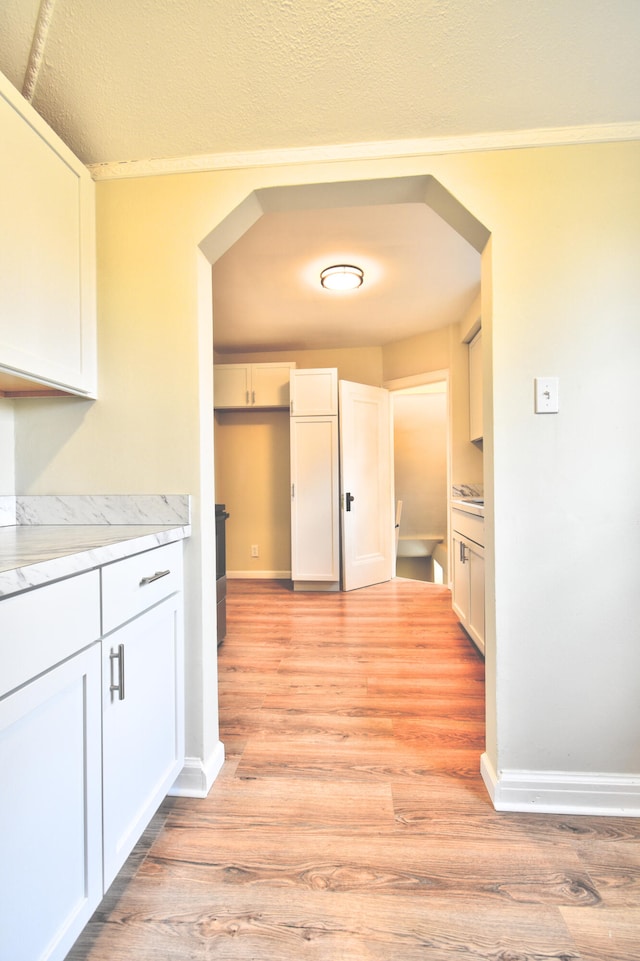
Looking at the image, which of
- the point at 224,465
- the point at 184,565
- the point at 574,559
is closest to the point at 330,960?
the point at 184,565

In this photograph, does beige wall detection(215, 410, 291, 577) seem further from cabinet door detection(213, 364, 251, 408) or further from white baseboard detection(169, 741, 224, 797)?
white baseboard detection(169, 741, 224, 797)

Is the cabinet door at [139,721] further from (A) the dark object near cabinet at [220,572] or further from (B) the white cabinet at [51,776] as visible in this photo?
(A) the dark object near cabinet at [220,572]

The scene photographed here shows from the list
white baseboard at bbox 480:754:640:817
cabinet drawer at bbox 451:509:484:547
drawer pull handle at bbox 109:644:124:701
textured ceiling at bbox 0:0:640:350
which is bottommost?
white baseboard at bbox 480:754:640:817

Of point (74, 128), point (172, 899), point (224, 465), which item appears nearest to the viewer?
point (172, 899)

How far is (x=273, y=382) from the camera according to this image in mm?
4230

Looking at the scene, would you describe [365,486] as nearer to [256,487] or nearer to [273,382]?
[256,487]

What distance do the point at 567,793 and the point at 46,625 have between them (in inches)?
63.2

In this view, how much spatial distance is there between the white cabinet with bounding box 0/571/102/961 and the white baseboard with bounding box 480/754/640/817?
1190 mm

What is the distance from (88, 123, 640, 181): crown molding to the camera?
1.31m

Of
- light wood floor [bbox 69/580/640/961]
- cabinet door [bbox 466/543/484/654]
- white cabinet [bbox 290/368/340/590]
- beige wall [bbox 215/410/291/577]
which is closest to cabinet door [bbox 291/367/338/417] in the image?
white cabinet [bbox 290/368/340/590]

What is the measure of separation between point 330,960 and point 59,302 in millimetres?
1874

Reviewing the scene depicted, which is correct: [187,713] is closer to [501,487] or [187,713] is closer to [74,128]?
[501,487]

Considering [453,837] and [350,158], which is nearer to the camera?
[453,837]

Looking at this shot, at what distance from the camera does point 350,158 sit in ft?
4.51
